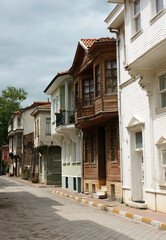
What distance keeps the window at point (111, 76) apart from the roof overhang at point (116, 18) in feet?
6.45

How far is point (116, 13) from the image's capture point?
15.8m

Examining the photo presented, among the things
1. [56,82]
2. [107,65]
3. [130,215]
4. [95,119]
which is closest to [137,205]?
[130,215]

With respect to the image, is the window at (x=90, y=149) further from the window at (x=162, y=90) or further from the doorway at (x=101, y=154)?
the window at (x=162, y=90)

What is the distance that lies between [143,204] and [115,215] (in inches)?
47.8

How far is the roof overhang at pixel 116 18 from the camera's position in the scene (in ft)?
50.5

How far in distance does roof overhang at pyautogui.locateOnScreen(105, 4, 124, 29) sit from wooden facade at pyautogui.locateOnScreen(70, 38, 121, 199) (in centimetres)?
91

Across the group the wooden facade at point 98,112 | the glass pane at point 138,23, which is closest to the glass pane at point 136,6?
the glass pane at point 138,23

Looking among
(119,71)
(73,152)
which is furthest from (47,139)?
(119,71)

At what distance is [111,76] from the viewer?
17812mm

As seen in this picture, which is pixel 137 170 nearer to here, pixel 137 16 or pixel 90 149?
pixel 137 16

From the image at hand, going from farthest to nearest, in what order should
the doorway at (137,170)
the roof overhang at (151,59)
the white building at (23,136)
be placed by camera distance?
the white building at (23,136), the doorway at (137,170), the roof overhang at (151,59)

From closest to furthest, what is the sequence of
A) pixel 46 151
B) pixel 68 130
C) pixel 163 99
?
pixel 163 99
pixel 68 130
pixel 46 151

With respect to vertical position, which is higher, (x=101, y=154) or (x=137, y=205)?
(x=101, y=154)

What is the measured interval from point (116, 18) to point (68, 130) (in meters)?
10.5
